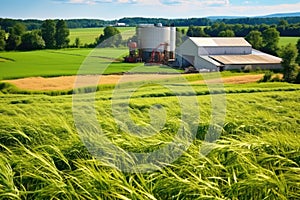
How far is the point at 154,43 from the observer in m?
31.6

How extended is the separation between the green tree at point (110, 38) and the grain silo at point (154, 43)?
7.13 meters

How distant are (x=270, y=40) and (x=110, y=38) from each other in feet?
52.2

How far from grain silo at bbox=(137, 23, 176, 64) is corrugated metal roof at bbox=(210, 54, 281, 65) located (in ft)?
15.2

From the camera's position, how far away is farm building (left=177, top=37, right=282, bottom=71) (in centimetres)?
2633

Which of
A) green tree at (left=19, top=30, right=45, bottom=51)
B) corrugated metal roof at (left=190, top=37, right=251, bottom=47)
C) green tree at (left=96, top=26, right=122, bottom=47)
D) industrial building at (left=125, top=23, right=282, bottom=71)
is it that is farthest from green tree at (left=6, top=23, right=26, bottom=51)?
corrugated metal roof at (left=190, top=37, right=251, bottom=47)

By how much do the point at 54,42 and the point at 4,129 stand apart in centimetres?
3762

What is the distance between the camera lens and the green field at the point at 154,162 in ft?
12.1

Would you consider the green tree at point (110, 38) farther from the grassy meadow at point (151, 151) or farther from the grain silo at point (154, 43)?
the grassy meadow at point (151, 151)

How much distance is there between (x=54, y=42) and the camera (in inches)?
1631

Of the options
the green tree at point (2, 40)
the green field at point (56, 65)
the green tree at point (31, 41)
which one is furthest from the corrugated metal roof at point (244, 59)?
the green tree at point (2, 40)

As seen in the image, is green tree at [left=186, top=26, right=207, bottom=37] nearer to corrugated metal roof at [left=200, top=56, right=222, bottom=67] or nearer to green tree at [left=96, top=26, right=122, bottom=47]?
green tree at [left=96, top=26, right=122, bottom=47]

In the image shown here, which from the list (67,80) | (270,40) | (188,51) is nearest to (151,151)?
(67,80)

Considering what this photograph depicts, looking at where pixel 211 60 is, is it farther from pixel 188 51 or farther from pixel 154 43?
pixel 154 43

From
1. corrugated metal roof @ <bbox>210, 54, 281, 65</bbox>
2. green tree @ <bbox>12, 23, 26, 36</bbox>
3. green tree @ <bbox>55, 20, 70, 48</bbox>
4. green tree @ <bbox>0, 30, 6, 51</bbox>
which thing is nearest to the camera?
corrugated metal roof @ <bbox>210, 54, 281, 65</bbox>
